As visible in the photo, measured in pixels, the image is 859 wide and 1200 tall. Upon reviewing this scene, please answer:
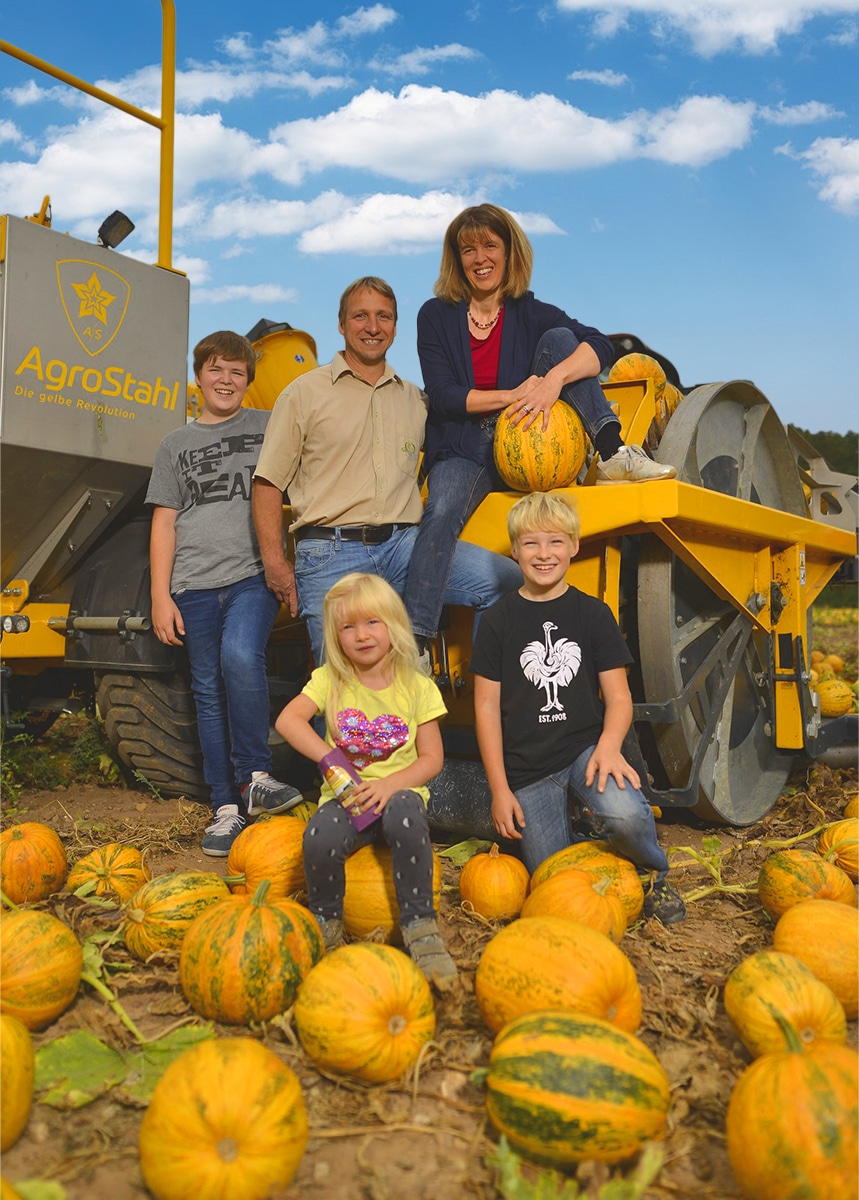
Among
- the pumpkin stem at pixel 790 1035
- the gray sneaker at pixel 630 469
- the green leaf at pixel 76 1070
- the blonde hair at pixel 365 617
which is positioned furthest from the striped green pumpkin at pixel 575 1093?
the gray sneaker at pixel 630 469

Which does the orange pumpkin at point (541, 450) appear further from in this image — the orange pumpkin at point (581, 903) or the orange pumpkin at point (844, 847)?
the orange pumpkin at point (844, 847)

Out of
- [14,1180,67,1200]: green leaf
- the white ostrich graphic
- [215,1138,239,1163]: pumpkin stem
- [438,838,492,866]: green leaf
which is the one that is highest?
the white ostrich graphic

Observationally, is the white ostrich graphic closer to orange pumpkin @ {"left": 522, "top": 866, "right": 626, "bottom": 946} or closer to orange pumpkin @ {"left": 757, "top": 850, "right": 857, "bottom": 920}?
orange pumpkin @ {"left": 522, "top": 866, "right": 626, "bottom": 946}

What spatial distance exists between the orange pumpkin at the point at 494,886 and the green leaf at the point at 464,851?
417mm

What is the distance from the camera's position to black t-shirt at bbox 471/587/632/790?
3195 mm

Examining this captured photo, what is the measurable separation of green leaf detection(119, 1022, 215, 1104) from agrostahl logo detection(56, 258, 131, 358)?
295 centimetres

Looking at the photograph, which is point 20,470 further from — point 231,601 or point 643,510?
point 643,510

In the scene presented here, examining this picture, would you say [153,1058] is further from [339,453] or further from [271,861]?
[339,453]

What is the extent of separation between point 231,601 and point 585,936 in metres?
2.27

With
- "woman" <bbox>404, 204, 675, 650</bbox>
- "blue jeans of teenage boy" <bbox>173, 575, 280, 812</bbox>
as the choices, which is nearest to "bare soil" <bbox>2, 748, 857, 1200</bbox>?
"blue jeans of teenage boy" <bbox>173, 575, 280, 812</bbox>

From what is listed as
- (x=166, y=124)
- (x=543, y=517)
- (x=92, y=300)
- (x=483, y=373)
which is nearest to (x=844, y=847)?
(x=543, y=517)

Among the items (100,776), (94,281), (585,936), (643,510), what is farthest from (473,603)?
(100,776)

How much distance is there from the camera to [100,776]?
17.7 feet

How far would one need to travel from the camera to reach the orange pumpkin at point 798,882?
2.97 meters
